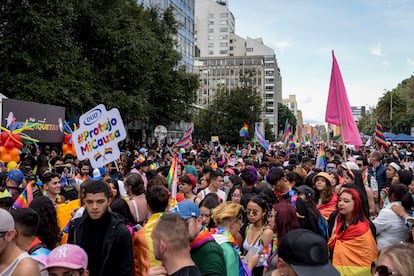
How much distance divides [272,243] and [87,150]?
16.0ft

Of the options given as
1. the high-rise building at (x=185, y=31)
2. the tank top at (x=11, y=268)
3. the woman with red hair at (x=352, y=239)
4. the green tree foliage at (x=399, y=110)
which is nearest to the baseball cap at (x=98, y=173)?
the woman with red hair at (x=352, y=239)

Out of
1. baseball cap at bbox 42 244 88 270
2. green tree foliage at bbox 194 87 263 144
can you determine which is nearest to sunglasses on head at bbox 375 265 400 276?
baseball cap at bbox 42 244 88 270

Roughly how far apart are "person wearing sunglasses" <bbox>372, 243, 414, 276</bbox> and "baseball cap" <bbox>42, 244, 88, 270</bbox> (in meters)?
1.95

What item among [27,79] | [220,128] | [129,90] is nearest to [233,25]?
[220,128]

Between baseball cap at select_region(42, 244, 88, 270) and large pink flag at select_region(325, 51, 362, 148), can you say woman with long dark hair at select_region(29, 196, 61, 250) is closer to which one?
baseball cap at select_region(42, 244, 88, 270)

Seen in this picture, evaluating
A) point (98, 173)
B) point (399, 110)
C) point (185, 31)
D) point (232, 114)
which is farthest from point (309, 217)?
point (399, 110)

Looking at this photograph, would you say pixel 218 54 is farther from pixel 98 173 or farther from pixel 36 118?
pixel 98 173

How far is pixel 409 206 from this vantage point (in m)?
5.22

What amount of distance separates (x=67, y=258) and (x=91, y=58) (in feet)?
84.7

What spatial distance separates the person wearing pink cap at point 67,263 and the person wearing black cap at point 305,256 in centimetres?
148

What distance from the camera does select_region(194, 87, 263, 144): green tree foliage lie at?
145 feet

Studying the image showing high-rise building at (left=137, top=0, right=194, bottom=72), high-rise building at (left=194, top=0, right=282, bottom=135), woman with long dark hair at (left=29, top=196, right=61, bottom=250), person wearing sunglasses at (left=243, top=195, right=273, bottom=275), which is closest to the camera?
woman with long dark hair at (left=29, top=196, right=61, bottom=250)

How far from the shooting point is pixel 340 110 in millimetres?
9938

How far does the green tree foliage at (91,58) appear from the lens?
19.2 m
